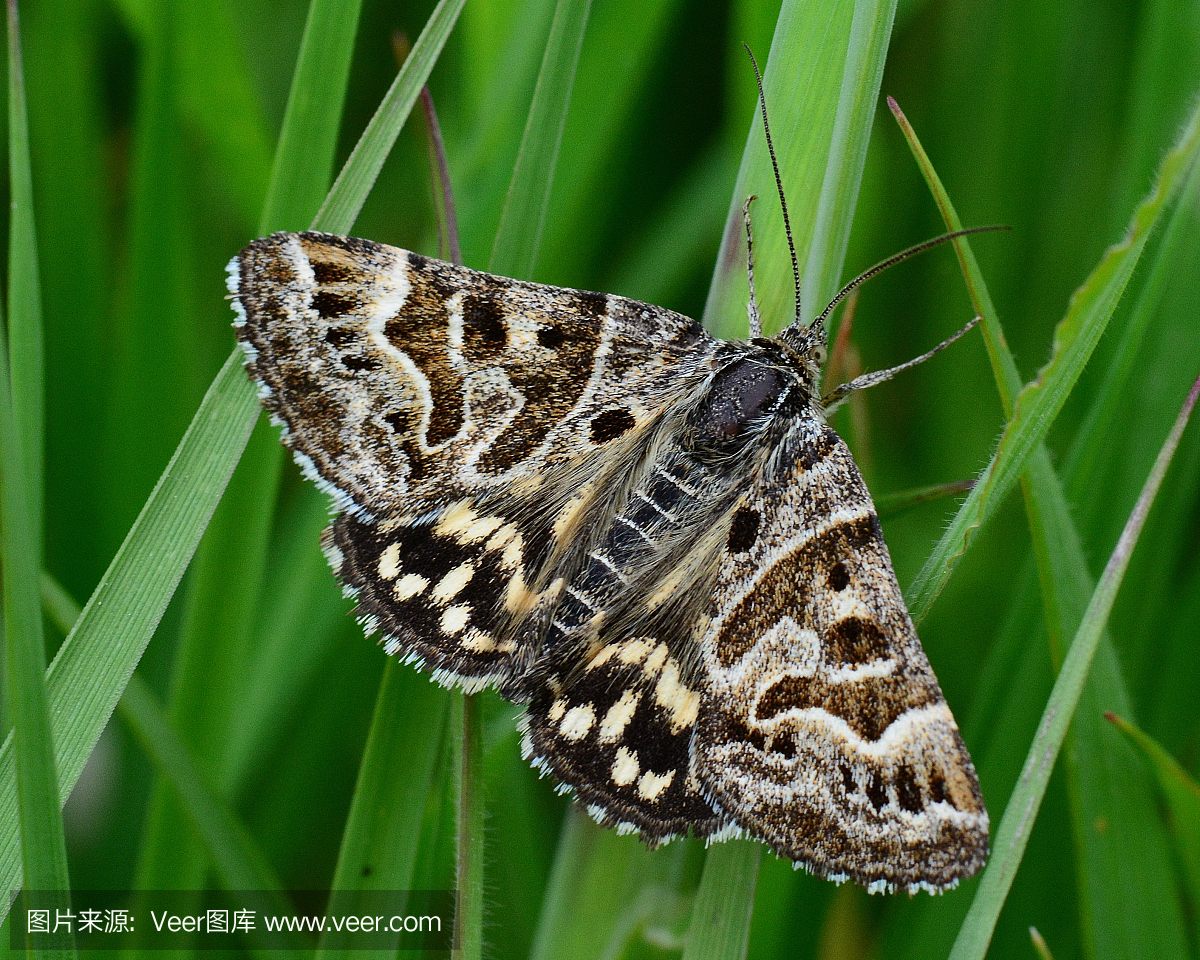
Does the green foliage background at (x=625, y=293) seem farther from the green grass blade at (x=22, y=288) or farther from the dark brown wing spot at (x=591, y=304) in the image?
the green grass blade at (x=22, y=288)

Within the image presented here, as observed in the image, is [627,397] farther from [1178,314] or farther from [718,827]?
[1178,314]

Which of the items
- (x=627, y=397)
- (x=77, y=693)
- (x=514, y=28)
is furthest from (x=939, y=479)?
(x=77, y=693)

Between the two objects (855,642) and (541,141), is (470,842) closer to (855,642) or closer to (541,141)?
(855,642)

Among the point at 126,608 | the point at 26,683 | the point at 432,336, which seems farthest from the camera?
the point at 432,336

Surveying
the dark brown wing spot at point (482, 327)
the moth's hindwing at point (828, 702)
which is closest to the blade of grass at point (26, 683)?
the dark brown wing spot at point (482, 327)

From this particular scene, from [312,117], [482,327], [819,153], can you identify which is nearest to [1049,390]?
[819,153]

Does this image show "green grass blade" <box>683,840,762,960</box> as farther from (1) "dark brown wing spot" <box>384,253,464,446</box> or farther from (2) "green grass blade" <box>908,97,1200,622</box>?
(1) "dark brown wing spot" <box>384,253,464,446</box>

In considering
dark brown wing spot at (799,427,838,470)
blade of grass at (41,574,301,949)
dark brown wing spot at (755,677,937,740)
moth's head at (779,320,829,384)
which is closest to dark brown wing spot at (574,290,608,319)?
moth's head at (779,320,829,384)
